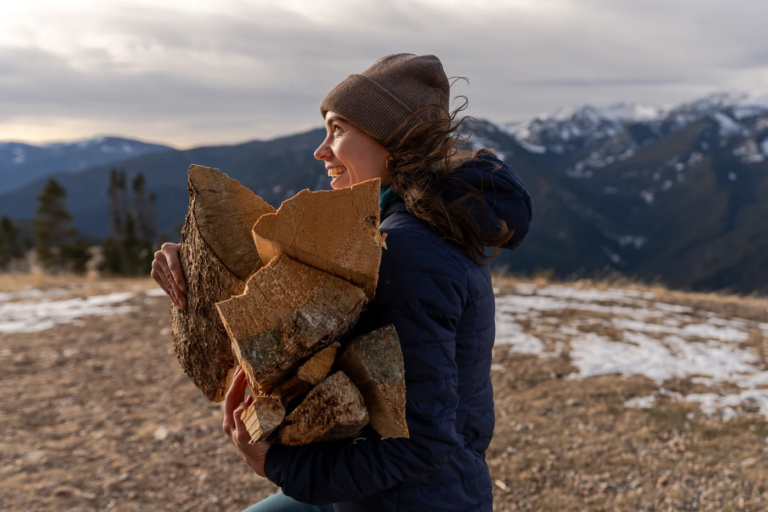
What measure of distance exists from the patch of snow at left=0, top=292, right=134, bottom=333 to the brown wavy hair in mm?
10002

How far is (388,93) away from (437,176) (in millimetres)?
401

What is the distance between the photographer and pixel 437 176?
1.80 metres

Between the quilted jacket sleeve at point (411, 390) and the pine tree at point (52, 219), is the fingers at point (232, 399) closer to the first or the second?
the quilted jacket sleeve at point (411, 390)

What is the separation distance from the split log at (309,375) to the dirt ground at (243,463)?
3.29 meters

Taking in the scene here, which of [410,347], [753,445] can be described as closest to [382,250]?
[410,347]

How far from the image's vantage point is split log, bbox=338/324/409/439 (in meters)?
1.54

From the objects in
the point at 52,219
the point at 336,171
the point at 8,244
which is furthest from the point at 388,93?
the point at 8,244

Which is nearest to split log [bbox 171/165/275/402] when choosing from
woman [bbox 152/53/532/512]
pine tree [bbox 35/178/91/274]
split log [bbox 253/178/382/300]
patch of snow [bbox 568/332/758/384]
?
woman [bbox 152/53/532/512]

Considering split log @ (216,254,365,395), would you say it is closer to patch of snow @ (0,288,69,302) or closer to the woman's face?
the woman's face

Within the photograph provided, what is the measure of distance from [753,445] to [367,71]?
559cm

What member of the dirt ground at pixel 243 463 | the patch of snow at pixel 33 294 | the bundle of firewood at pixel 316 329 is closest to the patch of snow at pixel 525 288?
the dirt ground at pixel 243 463

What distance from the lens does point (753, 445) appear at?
5.16 m

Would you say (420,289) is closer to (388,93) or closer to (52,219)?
(388,93)

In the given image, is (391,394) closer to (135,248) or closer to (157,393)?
Result: (157,393)
